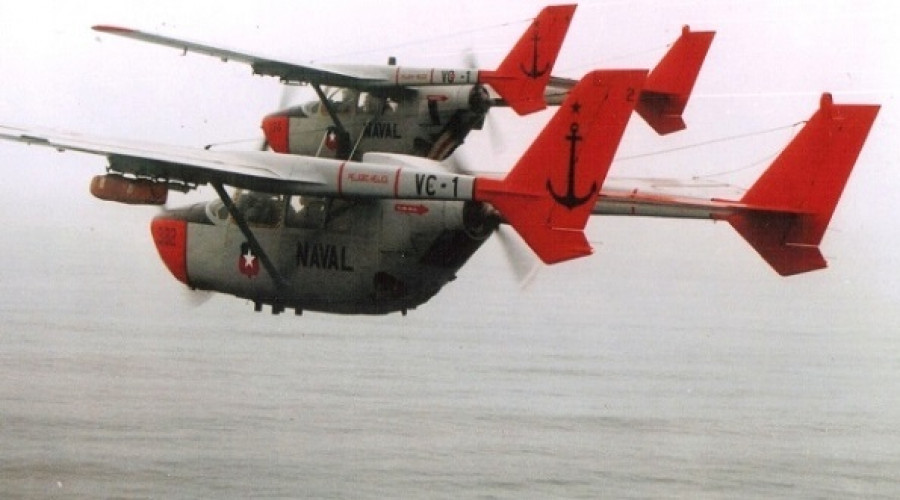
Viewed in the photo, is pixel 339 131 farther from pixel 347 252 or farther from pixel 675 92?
pixel 675 92

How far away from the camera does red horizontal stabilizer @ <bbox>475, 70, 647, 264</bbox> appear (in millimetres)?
14641

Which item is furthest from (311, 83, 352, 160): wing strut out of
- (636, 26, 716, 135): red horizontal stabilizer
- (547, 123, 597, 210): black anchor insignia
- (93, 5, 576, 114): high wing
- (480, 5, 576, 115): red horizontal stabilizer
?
(547, 123, 597, 210): black anchor insignia

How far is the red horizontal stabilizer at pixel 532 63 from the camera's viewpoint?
19562 millimetres

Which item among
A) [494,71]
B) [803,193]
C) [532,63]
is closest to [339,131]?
[494,71]

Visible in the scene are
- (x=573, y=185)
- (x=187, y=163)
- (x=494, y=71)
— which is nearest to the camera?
(x=573, y=185)

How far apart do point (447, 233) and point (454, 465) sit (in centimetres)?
1956

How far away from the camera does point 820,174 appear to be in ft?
51.6

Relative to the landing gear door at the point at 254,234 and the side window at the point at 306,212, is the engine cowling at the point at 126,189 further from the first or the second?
the side window at the point at 306,212

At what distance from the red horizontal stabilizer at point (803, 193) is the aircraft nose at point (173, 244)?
21.9ft

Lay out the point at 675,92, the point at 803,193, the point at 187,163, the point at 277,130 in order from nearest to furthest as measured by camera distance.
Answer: the point at 803,193, the point at 187,163, the point at 675,92, the point at 277,130

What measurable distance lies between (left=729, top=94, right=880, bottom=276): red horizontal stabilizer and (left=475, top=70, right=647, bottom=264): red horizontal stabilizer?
188 centimetres

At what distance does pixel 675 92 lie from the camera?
1845 cm

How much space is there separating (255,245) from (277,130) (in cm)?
424

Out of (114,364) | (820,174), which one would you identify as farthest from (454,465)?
(820,174)
